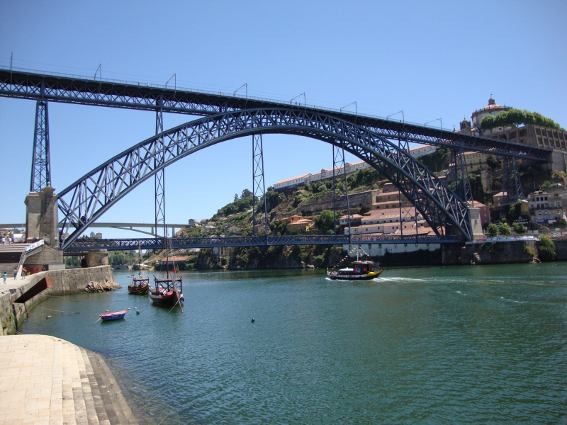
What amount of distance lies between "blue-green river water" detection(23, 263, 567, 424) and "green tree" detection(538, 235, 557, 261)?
115 ft

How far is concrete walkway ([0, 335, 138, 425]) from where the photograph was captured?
12.0 meters

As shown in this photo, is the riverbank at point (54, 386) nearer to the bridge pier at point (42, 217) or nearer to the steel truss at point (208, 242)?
the bridge pier at point (42, 217)

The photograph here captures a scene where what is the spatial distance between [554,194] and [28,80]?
80502 millimetres

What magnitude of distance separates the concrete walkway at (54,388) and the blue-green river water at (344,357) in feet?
3.55

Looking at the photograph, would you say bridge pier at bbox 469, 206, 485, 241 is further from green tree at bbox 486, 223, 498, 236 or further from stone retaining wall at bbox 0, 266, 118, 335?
stone retaining wall at bbox 0, 266, 118, 335

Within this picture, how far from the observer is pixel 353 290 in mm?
49438

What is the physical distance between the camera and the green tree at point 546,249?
7325 centimetres

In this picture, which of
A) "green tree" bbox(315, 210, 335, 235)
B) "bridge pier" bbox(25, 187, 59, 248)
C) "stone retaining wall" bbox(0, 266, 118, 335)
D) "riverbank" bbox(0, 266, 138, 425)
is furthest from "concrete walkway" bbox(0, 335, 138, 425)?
"green tree" bbox(315, 210, 335, 235)

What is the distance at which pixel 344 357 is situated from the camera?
21.8 meters

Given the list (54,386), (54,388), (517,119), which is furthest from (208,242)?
(517,119)

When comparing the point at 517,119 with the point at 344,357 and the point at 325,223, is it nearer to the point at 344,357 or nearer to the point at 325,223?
the point at 325,223

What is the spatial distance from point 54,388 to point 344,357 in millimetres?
12126

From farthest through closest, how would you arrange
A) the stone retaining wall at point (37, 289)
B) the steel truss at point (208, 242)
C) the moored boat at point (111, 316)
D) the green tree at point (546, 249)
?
the green tree at point (546, 249)
the steel truss at point (208, 242)
the moored boat at point (111, 316)
the stone retaining wall at point (37, 289)

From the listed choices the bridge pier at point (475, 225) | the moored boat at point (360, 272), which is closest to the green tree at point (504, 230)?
the bridge pier at point (475, 225)
